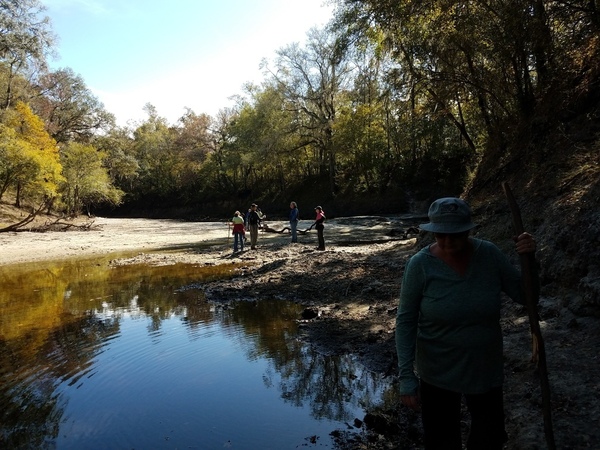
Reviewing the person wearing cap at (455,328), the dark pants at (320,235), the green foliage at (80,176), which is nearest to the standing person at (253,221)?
the dark pants at (320,235)

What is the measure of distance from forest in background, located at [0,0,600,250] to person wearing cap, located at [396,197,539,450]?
17.2ft

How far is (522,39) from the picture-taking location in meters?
10.1

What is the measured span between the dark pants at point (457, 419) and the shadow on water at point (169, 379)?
199 cm

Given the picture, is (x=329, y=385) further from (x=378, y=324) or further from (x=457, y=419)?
(x=457, y=419)

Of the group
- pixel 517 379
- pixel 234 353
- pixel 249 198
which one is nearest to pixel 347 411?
pixel 517 379

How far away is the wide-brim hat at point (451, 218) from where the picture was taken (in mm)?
2350

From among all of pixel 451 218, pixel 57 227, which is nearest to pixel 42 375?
pixel 451 218

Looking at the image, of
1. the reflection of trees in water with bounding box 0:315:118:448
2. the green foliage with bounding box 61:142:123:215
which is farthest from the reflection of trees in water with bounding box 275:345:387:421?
the green foliage with bounding box 61:142:123:215

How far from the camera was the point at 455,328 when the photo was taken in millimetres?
2314

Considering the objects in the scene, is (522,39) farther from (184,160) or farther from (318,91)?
(184,160)

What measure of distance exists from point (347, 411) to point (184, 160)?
66553 millimetres

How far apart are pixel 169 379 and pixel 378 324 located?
354cm

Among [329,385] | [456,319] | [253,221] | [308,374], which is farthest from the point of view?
[253,221]

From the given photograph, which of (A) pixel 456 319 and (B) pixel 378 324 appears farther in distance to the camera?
(B) pixel 378 324
